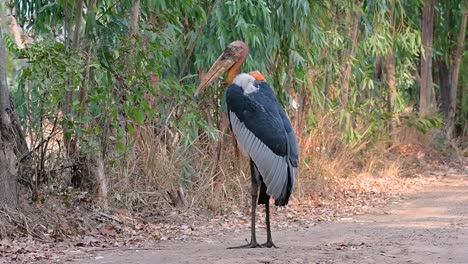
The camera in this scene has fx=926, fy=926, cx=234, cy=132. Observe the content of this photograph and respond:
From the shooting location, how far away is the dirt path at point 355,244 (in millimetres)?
7543

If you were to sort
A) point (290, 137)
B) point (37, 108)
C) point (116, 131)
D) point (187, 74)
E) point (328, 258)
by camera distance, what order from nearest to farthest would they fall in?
point (328, 258), point (290, 137), point (37, 108), point (116, 131), point (187, 74)

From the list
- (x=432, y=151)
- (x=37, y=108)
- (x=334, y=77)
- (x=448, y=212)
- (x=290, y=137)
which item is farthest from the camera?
(x=432, y=151)

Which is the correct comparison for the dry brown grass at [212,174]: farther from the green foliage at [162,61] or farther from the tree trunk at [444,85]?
the tree trunk at [444,85]

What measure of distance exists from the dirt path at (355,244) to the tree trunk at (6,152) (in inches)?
49.8

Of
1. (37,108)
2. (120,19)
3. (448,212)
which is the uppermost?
(120,19)

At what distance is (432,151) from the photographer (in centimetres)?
1906

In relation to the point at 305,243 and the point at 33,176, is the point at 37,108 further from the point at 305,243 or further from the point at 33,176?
the point at 305,243

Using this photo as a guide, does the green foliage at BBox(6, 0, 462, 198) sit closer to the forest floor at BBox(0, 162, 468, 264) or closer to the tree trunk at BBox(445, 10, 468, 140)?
the forest floor at BBox(0, 162, 468, 264)

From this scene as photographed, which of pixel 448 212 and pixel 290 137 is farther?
pixel 448 212

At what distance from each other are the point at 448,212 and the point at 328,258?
173 inches

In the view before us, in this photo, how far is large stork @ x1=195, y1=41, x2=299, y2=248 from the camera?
27.1ft

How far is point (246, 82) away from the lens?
8484 mm

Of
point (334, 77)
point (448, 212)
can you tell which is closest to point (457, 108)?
point (334, 77)

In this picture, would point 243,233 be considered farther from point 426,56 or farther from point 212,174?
point 426,56
